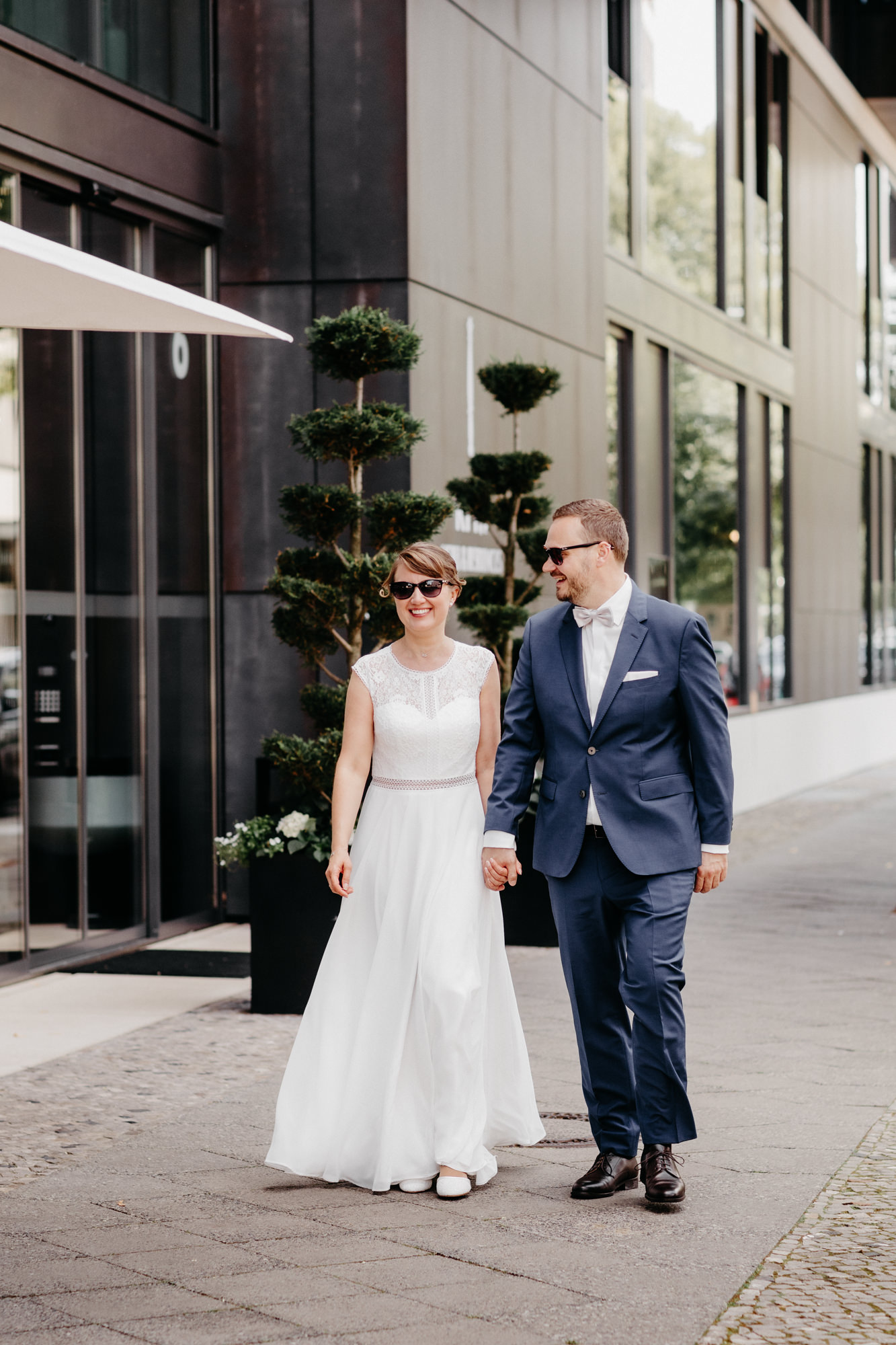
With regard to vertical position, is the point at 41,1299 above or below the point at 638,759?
below

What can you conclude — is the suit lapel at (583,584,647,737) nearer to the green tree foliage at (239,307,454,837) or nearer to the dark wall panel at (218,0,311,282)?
the green tree foliage at (239,307,454,837)

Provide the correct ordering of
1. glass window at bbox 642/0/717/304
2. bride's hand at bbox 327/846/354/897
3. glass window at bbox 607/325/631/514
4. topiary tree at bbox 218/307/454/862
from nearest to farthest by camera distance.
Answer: bride's hand at bbox 327/846/354/897 → topiary tree at bbox 218/307/454/862 → glass window at bbox 607/325/631/514 → glass window at bbox 642/0/717/304

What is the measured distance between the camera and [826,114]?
69.8 ft

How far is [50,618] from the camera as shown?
28.5 feet

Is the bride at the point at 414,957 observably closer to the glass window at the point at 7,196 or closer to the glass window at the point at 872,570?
the glass window at the point at 7,196

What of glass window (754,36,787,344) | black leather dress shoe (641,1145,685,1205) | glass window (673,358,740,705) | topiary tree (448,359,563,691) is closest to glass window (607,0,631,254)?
glass window (673,358,740,705)

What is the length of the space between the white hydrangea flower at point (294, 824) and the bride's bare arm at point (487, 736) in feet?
7.42

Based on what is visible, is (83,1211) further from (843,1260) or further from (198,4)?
(198,4)

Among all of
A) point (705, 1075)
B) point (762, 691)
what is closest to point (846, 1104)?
point (705, 1075)

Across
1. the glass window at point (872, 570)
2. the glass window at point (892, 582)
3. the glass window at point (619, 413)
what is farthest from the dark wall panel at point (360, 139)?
the glass window at point (892, 582)

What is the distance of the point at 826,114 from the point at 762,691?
767 centimetres

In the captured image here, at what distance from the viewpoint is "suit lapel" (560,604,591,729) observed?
188 inches

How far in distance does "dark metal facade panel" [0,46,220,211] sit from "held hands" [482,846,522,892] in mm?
4784

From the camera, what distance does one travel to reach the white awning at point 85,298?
4.82 metres
